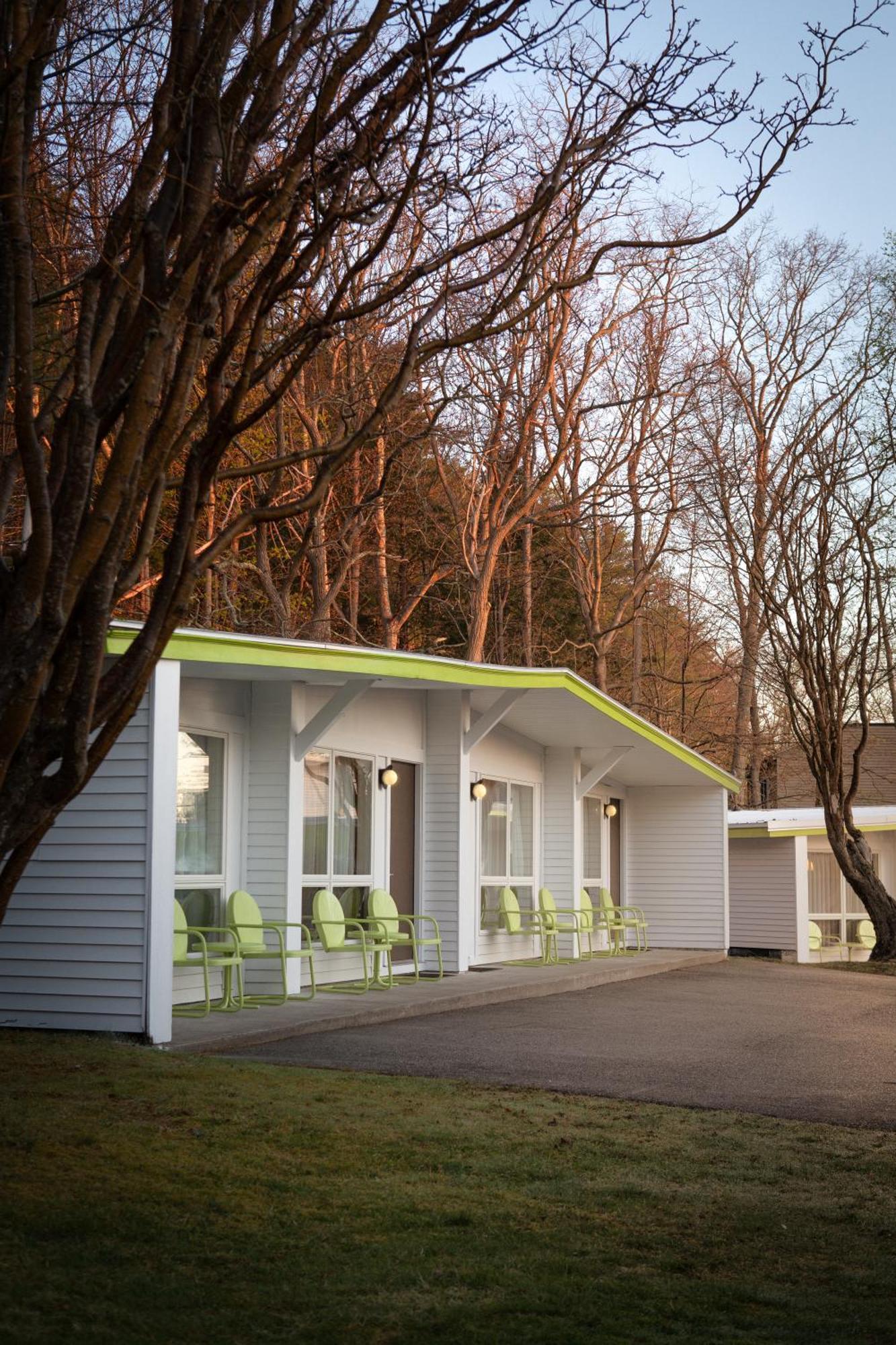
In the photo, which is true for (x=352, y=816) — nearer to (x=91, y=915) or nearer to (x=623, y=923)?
(x=91, y=915)

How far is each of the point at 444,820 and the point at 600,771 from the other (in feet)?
11.7

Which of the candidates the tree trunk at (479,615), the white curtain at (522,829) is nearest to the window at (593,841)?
the white curtain at (522,829)

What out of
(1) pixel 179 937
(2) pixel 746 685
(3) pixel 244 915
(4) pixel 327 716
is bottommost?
(1) pixel 179 937

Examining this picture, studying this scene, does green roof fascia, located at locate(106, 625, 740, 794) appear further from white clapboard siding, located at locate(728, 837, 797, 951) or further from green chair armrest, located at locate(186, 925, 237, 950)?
white clapboard siding, located at locate(728, 837, 797, 951)

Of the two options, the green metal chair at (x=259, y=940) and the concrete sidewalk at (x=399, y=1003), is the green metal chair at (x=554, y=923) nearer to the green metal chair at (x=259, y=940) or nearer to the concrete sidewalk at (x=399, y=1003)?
the concrete sidewalk at (x=399, y=1003)

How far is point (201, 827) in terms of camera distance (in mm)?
11859

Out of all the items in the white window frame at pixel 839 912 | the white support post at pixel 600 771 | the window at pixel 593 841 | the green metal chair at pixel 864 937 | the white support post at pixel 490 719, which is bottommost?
the green metal chair at pixel 864 937

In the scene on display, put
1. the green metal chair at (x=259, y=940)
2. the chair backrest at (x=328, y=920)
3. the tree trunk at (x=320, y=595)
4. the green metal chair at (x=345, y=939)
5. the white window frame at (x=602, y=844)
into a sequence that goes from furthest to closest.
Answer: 1. the tree trunk at (x=320, y=595)
2. the white window frame at (x=602, y=844)
3. the chair backrest at (x=328, y=920)
4. the green metal chair at (x=345, y=939)
5. the green metal chair at (x=259, y=940)

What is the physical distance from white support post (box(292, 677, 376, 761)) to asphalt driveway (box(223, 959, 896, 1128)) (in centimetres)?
236

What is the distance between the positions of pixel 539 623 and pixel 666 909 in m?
9.54

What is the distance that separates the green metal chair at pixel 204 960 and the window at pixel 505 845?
538 cm

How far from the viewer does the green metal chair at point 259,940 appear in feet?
37.0

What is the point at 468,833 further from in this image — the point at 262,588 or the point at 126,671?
the point at 126,671

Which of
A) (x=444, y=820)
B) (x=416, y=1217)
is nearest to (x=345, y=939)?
(x=444, y=820)
